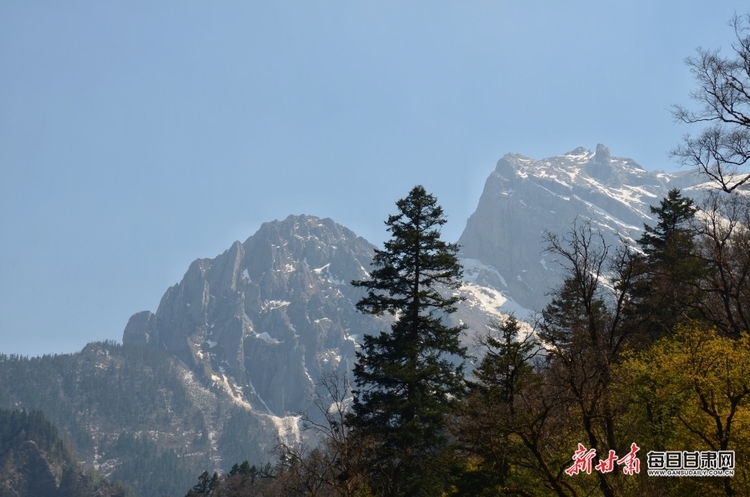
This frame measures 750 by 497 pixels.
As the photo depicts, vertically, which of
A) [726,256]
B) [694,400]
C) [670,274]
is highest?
[726,256]

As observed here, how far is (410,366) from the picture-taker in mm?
32250

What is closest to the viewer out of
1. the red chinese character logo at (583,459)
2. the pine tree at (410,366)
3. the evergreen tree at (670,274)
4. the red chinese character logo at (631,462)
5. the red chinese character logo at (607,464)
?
the red chinese character logo at (607,464)

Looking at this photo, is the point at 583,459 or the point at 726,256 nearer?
the point at 583,459

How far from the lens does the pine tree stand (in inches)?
1239

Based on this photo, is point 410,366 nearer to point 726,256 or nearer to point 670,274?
point 670,274

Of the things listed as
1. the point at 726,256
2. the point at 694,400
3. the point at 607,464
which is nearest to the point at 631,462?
the point at 607,464

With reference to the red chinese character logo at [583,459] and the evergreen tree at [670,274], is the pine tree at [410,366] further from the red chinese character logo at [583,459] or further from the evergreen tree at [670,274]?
the red chinese character logo at [583,459]

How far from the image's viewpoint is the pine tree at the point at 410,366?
103ft

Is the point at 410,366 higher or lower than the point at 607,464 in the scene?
higher

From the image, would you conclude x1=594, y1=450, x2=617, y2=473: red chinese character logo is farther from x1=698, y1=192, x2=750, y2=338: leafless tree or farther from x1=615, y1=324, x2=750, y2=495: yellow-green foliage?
x1=698, y1=192, x2=750, y2=338: leafless tree

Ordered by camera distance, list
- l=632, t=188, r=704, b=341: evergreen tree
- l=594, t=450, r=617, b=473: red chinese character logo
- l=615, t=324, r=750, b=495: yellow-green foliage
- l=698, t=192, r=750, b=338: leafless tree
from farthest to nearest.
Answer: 1. l=632, t=188, r=704, b=341: evergreen tree
2. l=698, t=192, r=750, b=338: leafless tree
3. l=615, t=324, r=750, b=495: yellow-green foliage
4. l=594, t=450, r=617, b=473: red chinese character logo

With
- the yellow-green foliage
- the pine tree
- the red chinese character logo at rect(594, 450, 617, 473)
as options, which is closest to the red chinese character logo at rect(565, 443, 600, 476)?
the red chinese character logo at rect(594, 450, 617, 473)

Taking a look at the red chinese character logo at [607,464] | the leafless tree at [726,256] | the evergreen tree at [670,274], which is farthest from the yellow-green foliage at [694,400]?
the evergreen tree at [670,274]

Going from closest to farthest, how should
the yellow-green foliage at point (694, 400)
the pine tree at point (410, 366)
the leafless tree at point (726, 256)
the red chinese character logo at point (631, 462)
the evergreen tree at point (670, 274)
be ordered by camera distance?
1. the red chinese character logo at point (631, 462)
2. the yellow-green foliage at point (694, 400)
3. the leafless tree at point (726, 256)
4. the pine tree at point (410, 366)
5. the evergreen tree at point (670, 274)
